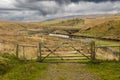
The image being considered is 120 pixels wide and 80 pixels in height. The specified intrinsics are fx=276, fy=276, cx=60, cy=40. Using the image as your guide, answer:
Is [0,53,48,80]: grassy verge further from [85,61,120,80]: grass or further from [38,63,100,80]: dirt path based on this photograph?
[85,61,120,80]: grass

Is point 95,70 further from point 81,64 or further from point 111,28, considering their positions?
point 111,28

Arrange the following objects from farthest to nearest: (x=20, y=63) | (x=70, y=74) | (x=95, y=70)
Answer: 1. (x=20, y=63)
2. (x=95, y=70)
3. (x=70, y=74)

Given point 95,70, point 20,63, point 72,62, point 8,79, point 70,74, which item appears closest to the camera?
point 8,79

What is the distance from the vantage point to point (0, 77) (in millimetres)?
20109

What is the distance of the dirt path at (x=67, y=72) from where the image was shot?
20462 millimetres

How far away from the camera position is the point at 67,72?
22609 millimetres

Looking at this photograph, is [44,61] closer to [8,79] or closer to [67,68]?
[67,68]

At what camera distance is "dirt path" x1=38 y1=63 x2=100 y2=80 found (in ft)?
67.1

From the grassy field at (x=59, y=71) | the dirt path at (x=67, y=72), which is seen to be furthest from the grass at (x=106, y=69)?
the dirt path at (x=67, y=72)

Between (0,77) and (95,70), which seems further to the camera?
(95,70)

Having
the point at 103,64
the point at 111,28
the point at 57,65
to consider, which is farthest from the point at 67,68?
the point at 111,28

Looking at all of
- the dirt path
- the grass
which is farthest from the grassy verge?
the grass

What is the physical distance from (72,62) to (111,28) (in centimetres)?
10237

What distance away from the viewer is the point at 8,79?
1958 cm
